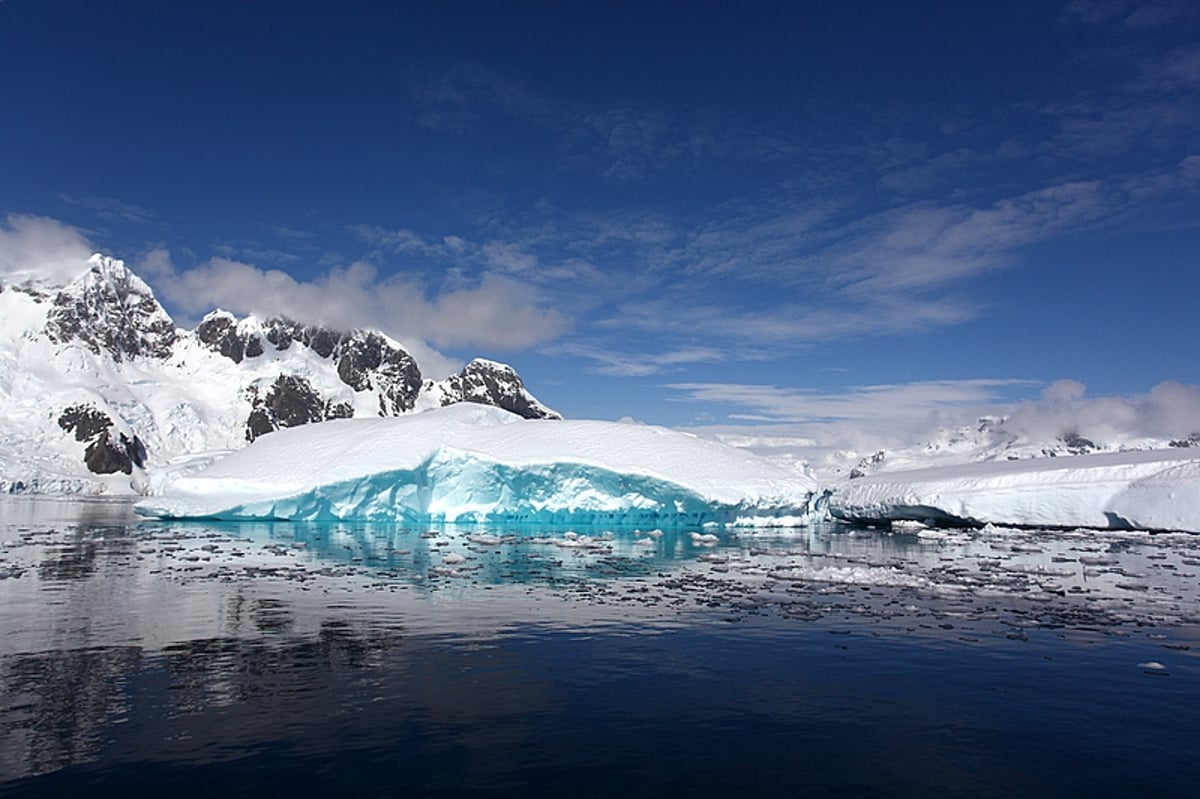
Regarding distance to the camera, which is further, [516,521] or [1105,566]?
[516,521]

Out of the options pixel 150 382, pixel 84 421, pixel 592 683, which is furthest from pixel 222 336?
pixel 592 683

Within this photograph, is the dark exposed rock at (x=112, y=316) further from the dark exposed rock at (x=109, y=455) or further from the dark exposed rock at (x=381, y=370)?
the dark exposed rock at (x=109, y=455)

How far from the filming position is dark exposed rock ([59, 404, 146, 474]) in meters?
114

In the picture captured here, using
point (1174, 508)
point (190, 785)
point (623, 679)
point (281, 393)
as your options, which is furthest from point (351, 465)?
point (281, 393)

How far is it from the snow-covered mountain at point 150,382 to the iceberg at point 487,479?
76.3 metres

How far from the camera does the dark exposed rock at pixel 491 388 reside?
189 metres

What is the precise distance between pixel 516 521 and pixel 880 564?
20.9 meters

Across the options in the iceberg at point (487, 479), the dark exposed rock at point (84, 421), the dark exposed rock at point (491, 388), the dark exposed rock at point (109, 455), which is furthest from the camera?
the dark exposed rock at point (491, 388)

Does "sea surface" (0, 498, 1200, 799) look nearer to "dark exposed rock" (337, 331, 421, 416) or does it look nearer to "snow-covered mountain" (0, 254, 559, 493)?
"snow-covered mountain" (0, 254, 559, 493)

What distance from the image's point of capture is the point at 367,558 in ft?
77.8

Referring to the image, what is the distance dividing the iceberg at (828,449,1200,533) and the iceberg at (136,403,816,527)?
9.78 m

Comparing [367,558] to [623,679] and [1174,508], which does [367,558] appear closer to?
[623,679]

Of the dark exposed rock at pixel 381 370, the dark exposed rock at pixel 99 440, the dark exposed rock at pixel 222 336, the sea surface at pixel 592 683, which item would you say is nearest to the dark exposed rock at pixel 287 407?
the dark exposed rock at pixel 381 370

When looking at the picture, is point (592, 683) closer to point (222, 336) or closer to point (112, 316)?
point (112, 316)
